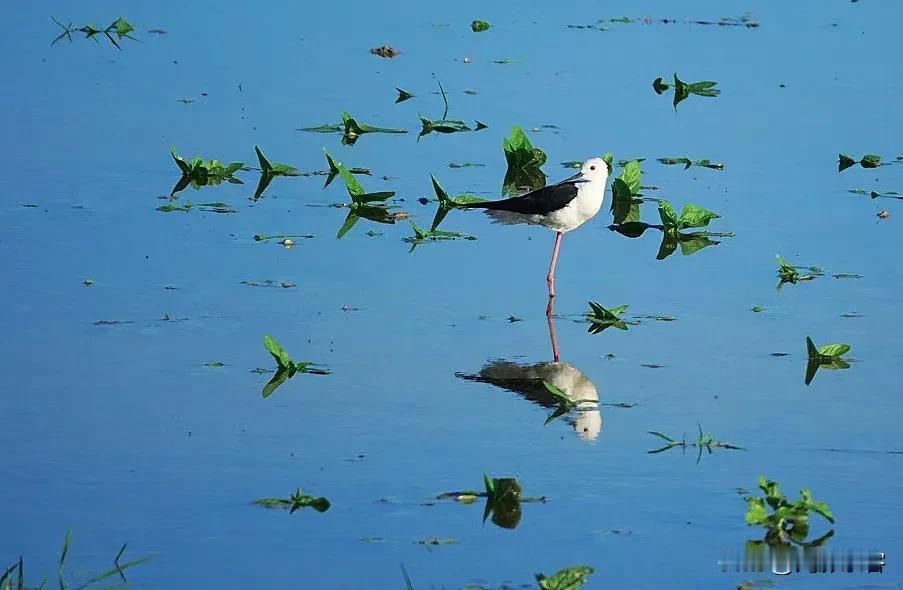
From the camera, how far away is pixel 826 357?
839 cm

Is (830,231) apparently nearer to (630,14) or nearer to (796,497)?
(796,497)

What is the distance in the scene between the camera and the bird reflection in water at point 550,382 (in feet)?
24.8

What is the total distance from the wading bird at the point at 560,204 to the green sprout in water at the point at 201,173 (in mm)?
2034

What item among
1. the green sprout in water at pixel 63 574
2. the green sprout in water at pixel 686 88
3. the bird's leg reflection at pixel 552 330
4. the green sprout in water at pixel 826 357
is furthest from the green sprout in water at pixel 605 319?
the green sprout in water at pixel 686 88

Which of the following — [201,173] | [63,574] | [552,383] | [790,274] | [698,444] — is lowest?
[63,574]

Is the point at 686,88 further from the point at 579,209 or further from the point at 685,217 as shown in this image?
the point at 579,209

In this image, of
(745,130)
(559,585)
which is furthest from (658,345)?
(745,130)

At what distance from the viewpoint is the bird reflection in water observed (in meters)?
7.57

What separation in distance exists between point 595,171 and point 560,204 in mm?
391

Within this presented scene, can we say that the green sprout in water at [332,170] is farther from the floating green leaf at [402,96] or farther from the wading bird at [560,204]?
Result: the floating green leaf at [402,96]

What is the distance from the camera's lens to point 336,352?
27.1ft

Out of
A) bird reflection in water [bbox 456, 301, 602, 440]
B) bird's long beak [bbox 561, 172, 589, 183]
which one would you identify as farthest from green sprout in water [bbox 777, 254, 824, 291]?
bird reflection in water [bbox 456, 301, 602, 440]

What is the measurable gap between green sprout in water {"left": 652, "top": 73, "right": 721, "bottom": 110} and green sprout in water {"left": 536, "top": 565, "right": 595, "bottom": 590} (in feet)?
27.5

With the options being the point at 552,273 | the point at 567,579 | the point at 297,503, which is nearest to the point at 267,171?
the point at 552,273
